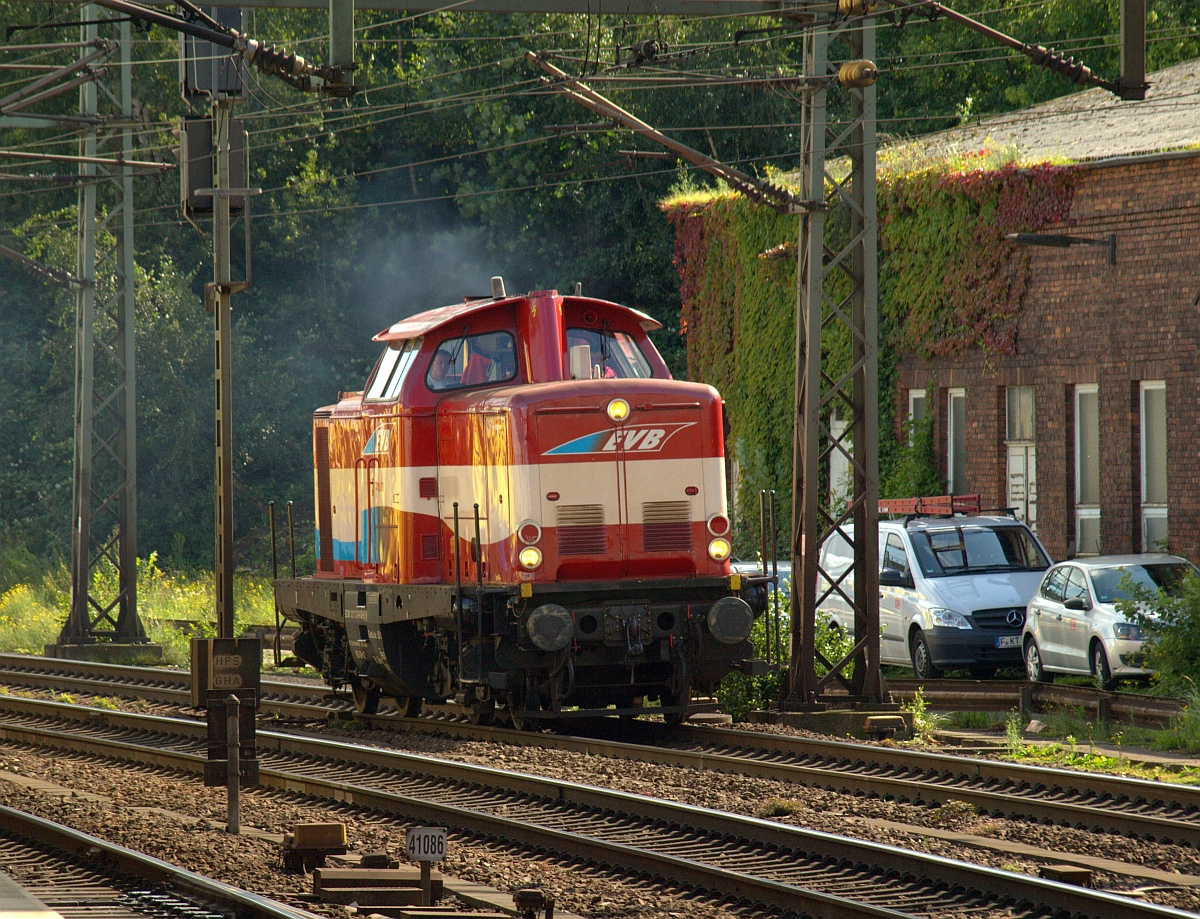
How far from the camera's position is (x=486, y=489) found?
15.0 m

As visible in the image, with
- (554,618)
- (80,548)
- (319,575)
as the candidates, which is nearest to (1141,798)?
(554,618)

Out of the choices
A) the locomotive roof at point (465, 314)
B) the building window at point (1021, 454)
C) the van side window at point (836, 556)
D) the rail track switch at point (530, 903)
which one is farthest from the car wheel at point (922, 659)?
the rail track switch at point (530, 903)

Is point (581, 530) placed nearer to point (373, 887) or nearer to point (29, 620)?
point (373, 887)

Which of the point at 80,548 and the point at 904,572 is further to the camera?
the point at 80,548


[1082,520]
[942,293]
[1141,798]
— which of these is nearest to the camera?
[1141,798]

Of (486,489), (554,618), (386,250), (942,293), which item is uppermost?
(386,250)

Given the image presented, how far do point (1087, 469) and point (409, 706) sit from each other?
41.4 feet

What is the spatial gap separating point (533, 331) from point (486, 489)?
1.54 meters

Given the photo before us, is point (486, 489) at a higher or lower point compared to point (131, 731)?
higher

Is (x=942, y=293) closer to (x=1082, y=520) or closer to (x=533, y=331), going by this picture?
(x=1082, y=520)

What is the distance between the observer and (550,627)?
46.1 ft

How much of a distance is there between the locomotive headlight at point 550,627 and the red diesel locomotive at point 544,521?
0.5 inches

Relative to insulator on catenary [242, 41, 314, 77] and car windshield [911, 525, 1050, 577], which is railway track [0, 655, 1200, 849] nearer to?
insulator on catenary [242, 41, 314, 77]

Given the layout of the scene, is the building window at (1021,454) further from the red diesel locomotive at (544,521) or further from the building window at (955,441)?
the red diesel locomotive at (544,521)
